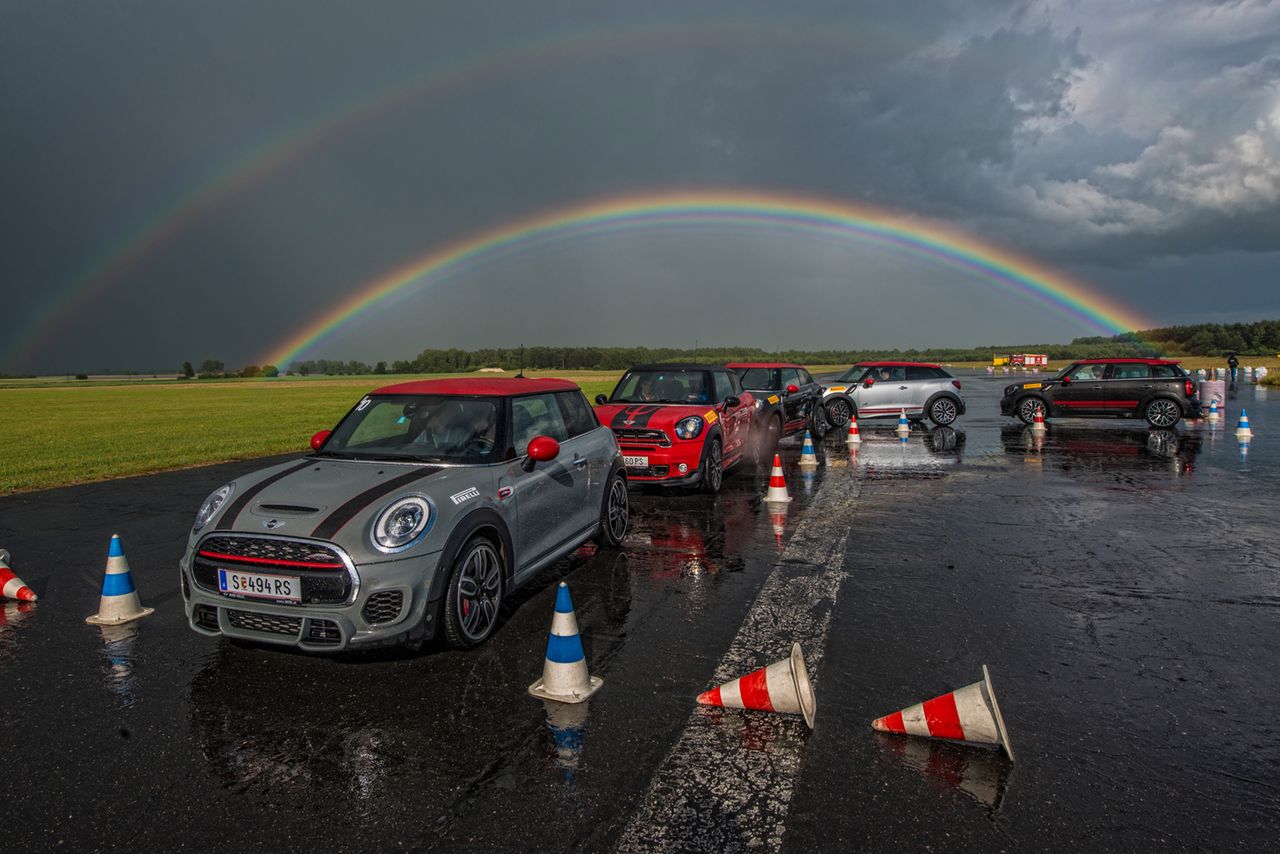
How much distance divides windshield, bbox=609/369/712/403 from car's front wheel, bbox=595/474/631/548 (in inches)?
136

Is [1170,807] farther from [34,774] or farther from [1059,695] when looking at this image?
[34,774]

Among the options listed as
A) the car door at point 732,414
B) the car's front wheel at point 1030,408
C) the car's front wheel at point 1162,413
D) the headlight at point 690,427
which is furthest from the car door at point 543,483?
the car's front wheel at point 1162,413

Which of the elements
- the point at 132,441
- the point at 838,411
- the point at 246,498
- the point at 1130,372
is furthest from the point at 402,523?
the point at 1130,372

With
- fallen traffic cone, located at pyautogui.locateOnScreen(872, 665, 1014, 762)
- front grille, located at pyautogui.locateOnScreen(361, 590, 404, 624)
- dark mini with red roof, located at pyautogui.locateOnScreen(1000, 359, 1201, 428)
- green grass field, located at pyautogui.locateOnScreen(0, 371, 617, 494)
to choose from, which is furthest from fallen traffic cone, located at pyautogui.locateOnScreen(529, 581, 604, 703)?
dark mini with red roof, located at pyautogui.locateOnScreen(1000, 359, 1201, 428)

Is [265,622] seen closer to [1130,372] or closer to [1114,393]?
[1114,393]

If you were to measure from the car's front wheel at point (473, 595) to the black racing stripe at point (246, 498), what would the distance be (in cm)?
124

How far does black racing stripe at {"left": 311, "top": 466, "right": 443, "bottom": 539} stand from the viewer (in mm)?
4062

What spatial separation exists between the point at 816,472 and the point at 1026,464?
361 cm

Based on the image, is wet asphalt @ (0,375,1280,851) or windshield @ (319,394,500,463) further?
windshield @ (319,394,500,463)

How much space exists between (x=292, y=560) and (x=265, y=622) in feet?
1.29

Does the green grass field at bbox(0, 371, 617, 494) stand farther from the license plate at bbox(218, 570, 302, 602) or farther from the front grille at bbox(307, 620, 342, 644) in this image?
the front grille at bbox(307, 620, 342, 644)

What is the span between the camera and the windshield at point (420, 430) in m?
5.28

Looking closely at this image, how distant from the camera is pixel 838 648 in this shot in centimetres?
460

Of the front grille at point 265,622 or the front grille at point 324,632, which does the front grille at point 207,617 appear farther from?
the front grille at point 324,632
